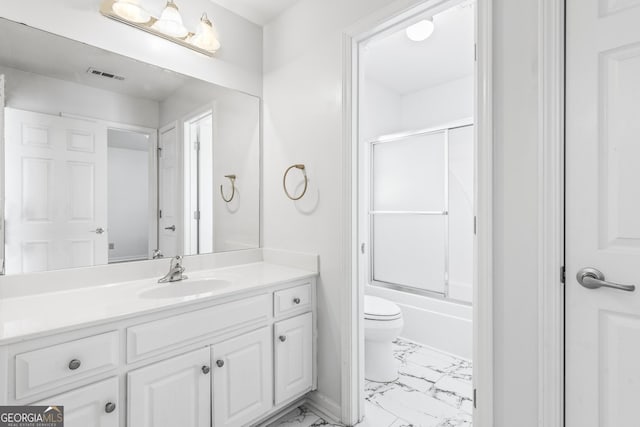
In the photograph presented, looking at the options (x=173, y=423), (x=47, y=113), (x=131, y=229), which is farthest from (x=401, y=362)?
(x=47, y=113)

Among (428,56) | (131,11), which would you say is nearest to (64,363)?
(131,11)

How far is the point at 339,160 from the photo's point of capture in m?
1.73

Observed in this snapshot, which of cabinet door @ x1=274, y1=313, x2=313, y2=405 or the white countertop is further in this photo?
cabinet door @ x1=274, y1=313, x2=313, y2=405

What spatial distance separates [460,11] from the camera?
6.59 feet

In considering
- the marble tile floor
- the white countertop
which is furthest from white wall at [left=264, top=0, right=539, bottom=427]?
the white countertop

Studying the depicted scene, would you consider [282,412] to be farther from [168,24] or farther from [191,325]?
[168,24]

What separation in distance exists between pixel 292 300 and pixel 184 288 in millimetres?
588

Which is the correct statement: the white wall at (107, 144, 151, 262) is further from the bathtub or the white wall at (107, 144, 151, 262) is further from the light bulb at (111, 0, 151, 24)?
the bathtub

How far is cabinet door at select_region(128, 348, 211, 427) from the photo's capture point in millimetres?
1154

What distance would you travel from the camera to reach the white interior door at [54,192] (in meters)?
1.34

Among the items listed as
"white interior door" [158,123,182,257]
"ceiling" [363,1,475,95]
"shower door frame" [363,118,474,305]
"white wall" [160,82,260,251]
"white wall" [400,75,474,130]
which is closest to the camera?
"white interior door" [158,123,182,257]

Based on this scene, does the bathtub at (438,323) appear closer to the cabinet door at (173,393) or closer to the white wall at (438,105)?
the white wall at (438,105)

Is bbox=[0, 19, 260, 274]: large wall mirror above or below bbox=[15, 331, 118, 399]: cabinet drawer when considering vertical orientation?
above

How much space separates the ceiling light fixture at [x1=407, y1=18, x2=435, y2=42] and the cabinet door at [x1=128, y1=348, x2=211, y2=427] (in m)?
2.36
